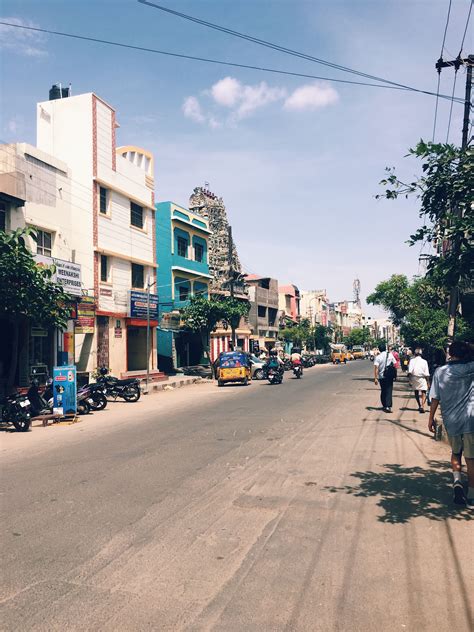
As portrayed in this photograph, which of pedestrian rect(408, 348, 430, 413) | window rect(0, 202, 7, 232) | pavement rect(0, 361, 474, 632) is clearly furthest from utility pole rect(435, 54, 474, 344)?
window rect(0, 202, 7, 232)

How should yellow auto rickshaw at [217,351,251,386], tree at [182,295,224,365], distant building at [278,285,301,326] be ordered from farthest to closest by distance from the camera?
distant building at [278,285,301,326] → tree at [182,295,224,365] → yellow auto rickshaw at [217,351,251,386]

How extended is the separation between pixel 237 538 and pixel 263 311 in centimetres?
5661

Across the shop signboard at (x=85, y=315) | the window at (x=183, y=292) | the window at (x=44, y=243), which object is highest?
the window at (x=44, y=243)

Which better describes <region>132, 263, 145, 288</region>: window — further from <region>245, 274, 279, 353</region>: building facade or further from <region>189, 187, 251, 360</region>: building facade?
<region>245, 274, 279, 353</region>: building facade

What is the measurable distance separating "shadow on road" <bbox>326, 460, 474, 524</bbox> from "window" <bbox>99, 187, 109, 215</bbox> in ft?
73.4

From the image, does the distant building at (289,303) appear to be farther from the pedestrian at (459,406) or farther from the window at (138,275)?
the pedestrian at (459,406)

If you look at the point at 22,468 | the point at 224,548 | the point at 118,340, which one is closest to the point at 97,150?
the point at 118,340

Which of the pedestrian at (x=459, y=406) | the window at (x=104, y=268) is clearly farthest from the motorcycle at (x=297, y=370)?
the pedestrian at (x=459, y=406)

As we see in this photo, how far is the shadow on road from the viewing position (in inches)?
210

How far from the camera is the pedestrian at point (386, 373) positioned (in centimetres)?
1352

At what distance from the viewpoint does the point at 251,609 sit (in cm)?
346

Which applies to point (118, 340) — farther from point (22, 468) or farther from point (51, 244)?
point (22, 468)

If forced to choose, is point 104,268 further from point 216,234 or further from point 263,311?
point 263,311

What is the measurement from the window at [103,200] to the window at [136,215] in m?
2.63
